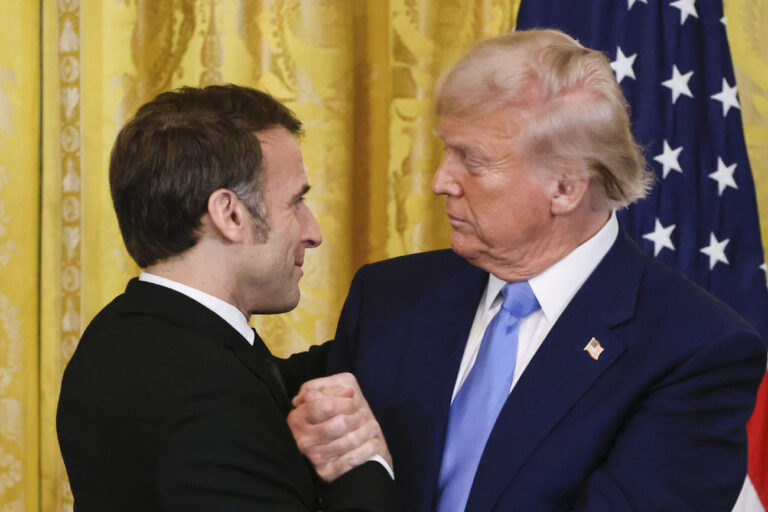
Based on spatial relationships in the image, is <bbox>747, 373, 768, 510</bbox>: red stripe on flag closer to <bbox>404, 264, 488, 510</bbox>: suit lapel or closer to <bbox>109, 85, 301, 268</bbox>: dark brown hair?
<bbox>404, 264, 488, 510</bbox>: suit lapel

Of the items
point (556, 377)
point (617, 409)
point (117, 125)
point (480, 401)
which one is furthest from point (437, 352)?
point (117, 125)

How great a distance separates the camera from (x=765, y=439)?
2.84m

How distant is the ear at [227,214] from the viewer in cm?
163

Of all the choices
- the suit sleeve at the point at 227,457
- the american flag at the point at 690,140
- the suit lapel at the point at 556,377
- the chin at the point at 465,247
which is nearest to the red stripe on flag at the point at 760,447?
the american flag at the point at 690,140

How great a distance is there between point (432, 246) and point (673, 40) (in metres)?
1.07

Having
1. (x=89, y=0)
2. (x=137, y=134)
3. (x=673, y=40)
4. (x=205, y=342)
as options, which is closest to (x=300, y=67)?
(x=89, y=0)

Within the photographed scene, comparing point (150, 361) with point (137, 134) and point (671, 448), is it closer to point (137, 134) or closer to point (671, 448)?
point (137, 134)

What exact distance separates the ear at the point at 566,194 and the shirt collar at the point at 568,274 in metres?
0.09

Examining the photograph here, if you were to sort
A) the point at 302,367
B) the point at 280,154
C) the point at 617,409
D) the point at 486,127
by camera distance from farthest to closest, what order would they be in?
the point at 302,367
the point at 486,127
the point at 280,154
the point at 617,409

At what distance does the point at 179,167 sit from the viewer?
1.62 m

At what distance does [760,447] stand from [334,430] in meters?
Result: 1.81

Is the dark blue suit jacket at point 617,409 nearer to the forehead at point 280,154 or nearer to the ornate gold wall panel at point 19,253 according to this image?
the forehead at point 280,154

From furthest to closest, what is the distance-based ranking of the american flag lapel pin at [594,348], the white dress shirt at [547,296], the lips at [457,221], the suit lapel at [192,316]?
the lips at [457,221] < the white dress shirt at [547,296] < the american flag lapel pin at [594,348] < the suit lapel at [192,316]

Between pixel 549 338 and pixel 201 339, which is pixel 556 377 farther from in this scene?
pixel 201 339
